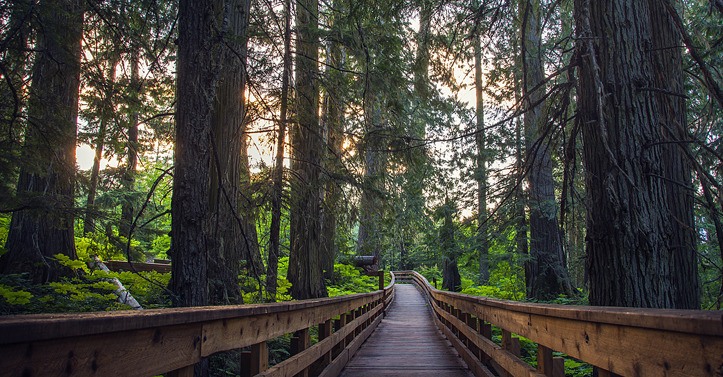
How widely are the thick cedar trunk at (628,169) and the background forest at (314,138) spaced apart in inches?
0.7

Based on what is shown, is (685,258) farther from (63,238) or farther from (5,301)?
(63,238)

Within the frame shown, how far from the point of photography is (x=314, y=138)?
10.9 metres

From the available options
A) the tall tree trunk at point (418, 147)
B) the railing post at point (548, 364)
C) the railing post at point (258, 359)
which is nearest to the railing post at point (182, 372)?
the railing post at point (258, 359)

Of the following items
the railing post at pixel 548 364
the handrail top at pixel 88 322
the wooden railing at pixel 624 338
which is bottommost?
the railing post at pixel 548 364

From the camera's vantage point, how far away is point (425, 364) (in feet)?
22.0

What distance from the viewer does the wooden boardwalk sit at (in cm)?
610

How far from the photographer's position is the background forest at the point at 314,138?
4395 millimetres

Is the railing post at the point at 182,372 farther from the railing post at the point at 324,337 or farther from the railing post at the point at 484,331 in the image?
the railing post at the point at 484,331

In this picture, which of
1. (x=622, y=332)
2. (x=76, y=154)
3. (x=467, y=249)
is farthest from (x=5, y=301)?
(x=467, y=249)

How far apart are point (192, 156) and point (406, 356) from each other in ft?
15.2

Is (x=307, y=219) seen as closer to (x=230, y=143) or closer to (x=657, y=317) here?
(x=230, y=143)

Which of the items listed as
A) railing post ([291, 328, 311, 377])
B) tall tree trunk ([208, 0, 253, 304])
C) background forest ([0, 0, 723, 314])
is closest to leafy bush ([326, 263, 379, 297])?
background forest ([0, 0, 723, 314])

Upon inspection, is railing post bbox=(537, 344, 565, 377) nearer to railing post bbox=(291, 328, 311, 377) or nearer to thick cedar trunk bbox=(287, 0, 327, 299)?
railing post bbox=(291, 328, 311, 377)

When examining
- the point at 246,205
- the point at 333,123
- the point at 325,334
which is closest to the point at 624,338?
the point at 325,334
